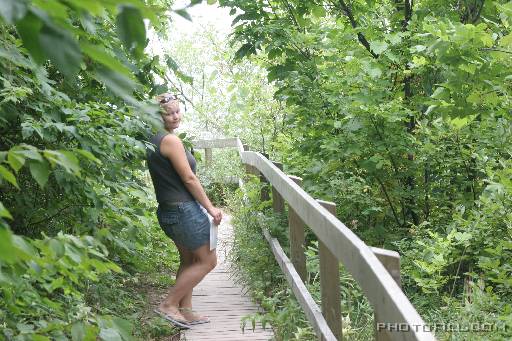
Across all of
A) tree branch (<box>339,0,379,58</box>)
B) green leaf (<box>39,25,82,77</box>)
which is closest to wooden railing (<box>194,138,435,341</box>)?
green leaf (<box>39,25,82,77</box>)

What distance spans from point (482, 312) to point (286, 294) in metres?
1.94

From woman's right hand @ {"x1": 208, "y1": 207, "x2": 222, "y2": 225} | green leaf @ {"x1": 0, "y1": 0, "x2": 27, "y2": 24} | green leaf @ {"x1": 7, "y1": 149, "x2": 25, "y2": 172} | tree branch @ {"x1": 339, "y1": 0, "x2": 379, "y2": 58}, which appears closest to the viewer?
green leaf @ {"x1": 0, "y1": 0, "x2": 27, "y2": 24}

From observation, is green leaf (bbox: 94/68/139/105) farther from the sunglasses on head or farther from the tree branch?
the tree branch

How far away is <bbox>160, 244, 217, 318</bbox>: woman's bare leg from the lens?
17.1ft

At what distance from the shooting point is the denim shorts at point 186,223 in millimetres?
5184

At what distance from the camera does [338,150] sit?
596cm

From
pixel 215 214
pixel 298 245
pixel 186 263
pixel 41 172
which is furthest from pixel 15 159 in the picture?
pixel 186 263

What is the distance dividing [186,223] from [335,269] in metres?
1.98

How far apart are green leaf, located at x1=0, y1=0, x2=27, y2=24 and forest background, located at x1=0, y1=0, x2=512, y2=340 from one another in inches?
23.4

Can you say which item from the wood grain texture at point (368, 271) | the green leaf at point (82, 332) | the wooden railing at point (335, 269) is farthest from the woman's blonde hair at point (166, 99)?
the green leaf at point (82, 332)

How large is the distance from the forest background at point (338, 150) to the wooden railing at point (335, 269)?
765mm

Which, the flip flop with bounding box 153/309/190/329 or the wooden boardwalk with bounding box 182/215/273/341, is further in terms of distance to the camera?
the flip flop with bounding box 153/309/190/329

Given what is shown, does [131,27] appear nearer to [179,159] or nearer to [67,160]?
[67,160]

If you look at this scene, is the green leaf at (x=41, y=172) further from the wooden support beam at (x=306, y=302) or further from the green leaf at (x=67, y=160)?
the wooden support beam at (x=306, y=302)
